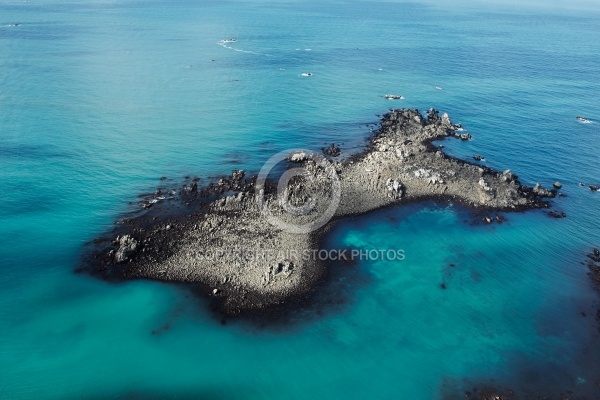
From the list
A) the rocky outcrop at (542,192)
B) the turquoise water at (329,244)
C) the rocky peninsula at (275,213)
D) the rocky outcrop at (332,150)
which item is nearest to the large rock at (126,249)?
the rocky peninsula at (275,213)

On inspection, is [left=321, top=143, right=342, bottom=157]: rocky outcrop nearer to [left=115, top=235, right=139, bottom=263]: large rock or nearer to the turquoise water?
the turquoise water

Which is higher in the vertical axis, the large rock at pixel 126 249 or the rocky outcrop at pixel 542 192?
the rocky outcrop at pixel 542 192

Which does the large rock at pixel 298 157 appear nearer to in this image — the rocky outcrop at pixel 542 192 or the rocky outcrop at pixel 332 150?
the rocky outcrop at pixel 332 150

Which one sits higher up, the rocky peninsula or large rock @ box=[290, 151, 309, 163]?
large rock @ box=[290, 151, 309, 163]

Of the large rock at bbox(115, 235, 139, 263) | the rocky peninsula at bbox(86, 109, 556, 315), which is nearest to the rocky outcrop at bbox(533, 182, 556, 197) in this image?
the rocky peninsula at bbox(86, 109, 556, 315)

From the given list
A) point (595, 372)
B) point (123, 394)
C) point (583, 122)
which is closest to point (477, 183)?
point (595, 372)
